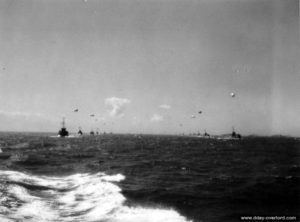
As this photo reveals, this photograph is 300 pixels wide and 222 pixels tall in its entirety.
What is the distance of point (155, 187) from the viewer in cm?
3119

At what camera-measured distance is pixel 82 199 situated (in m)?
25.9

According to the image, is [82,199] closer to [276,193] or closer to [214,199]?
[214,199]

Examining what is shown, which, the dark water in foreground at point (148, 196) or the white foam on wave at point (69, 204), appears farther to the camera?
the dark water in foreground at point (148, 196)

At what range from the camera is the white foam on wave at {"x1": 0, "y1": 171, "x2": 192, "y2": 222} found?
66.1 feet

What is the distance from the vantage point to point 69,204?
24.0 m

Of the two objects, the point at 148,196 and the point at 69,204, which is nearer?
the point at 69,204

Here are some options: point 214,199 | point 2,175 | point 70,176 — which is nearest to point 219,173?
point 214,199

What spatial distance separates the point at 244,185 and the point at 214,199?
24.2 ft

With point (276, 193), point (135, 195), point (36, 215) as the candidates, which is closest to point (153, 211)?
point (135, 195)

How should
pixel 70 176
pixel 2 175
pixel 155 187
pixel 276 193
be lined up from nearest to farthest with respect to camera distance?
pixel 276 193, pixel 155 187, pixel 2 175, pixel 70 176

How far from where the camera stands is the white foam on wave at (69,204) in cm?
2014

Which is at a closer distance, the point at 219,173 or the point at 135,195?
the point at 135,195

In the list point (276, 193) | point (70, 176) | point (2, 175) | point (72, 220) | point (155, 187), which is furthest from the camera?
point (70, 176)

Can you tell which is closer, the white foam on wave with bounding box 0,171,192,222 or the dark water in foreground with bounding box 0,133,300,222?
the white foam on wave with bounding box 0,171,192,222
